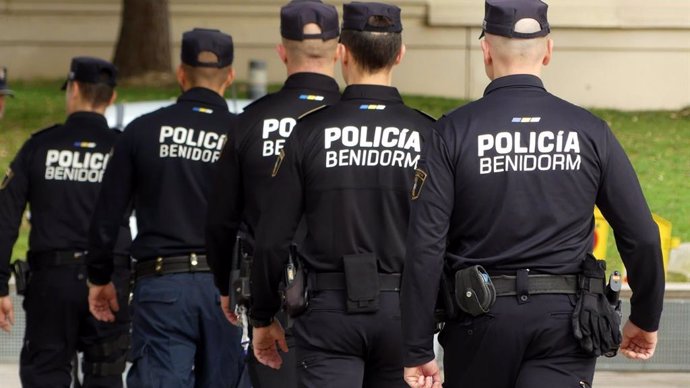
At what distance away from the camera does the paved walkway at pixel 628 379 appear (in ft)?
32.9

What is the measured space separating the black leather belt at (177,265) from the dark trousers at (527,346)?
2.31m

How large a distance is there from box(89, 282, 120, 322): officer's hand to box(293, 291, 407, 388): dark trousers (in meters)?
1.96

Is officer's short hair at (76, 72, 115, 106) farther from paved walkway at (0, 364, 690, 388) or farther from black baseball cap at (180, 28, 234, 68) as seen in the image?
paved walkway at (0, 364, 690, 388)

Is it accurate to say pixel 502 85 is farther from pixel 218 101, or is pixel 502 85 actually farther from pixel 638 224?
pixel 218 101

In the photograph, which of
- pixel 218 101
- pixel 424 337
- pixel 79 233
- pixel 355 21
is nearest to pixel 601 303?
pixel 424 337

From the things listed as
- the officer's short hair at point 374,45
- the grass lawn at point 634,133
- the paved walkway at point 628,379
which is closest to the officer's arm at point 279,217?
the officer's short hair at point 374,45

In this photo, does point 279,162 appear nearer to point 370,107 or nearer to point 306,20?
point 370,107

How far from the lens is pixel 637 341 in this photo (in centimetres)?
505

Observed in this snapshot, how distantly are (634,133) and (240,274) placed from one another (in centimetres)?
1191

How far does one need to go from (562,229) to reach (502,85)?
517 millimetres

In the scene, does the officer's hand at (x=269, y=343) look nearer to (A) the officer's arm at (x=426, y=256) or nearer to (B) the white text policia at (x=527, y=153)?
(A) the officer's arm at (x=426, y=256)

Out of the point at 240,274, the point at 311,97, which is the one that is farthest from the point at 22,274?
the point at 311,97

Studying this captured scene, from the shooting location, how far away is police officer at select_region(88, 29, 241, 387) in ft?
22.5

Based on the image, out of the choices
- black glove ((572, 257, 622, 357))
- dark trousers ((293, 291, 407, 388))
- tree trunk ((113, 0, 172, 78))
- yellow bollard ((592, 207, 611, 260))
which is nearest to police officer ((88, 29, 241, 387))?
dark trousers ((293, 291, 407, 388))
